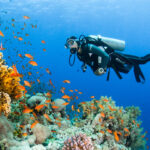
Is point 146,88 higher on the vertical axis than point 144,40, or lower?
lower

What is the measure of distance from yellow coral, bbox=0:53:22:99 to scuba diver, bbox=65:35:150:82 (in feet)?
8.68

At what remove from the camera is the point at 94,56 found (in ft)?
21.6

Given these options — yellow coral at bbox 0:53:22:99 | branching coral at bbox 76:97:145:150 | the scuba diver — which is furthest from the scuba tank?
yellow coral at bbox 0:53:22:99

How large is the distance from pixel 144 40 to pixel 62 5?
41.0 metres

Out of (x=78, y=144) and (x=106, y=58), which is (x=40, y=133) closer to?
(x=78, y=144)

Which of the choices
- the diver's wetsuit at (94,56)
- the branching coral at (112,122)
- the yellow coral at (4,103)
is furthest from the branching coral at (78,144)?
the diver's wetsuit at (94,56)

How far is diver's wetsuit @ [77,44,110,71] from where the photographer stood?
6312 millimetres

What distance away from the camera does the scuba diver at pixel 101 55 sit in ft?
20.8

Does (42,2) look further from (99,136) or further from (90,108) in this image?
(99,136)

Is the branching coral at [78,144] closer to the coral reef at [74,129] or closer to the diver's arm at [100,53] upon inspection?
the coral reef at [74,129]

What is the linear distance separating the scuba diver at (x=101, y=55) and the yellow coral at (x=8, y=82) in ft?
8.68

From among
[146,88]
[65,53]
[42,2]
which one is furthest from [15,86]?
[146,88]

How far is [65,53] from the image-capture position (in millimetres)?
100625

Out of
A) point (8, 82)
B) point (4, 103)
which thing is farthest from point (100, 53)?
point (4, 103)
